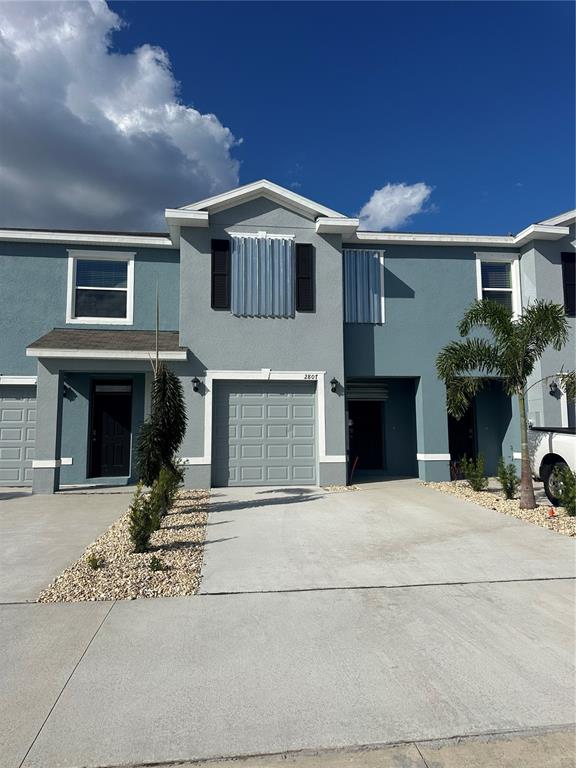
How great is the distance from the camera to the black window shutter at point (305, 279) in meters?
12.4

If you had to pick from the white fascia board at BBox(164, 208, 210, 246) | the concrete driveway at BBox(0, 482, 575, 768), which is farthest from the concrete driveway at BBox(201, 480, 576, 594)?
the white fascia board at BBox(164, 208, 210, 246)

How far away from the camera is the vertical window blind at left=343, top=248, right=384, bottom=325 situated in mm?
13086

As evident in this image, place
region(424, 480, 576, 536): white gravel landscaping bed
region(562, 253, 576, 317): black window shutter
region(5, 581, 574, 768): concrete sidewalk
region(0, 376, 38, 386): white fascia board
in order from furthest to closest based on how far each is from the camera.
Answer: region(562, 253, 576, 317): black window shutter
region(0, 376, 38, 386): white fascia board
region(424, 480, 576, 536): white gravel landscaping bed
region(5, 581, 574, 768): concrete sidewalk

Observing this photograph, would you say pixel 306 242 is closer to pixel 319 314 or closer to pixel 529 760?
pixel 319 314

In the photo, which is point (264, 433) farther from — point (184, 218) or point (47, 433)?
point (184, 218)

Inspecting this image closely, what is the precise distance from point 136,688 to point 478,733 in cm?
211

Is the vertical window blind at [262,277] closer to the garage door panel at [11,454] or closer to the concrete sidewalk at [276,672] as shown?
the garage door panel at [11,454]

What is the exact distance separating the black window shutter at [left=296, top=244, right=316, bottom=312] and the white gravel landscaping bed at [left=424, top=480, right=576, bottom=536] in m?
5.39

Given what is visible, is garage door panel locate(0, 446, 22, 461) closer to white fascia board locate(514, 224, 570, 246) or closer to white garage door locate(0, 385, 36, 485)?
white garage door locate(0, 385, 36, 485)

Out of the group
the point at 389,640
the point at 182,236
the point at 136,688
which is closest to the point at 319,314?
the point at 182,236

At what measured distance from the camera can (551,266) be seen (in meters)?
13.3

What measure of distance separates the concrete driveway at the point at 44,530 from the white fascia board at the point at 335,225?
7781mm

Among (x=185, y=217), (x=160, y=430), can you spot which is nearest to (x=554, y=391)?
(x=160, y=430)

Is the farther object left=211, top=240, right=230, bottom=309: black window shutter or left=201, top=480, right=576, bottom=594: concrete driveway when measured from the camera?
left=211, top=240, right=230, bottom=309: black window shutter
